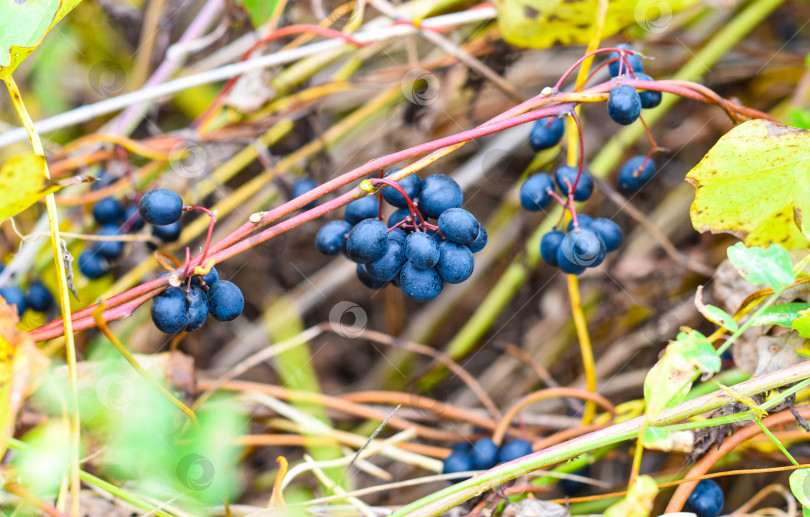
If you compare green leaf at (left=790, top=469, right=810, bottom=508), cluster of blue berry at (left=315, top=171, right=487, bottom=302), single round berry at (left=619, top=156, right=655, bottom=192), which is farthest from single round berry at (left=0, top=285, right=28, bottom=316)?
green leaf at (left=790, top=469, right=810, bottom=508)

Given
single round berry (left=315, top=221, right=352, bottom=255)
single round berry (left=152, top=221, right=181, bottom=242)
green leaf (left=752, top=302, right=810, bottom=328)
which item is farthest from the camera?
single round berry (left=152, top=221, right=181, bottom=242)

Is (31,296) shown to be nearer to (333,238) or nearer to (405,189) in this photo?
(333,238)

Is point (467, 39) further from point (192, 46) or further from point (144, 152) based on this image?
point (144, 152)

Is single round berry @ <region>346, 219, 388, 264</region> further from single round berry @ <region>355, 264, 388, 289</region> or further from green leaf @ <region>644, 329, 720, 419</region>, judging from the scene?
green leaf @ <region>644, 329, 720, 419</region>

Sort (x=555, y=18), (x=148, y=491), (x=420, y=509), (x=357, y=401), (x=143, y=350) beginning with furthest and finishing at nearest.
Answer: (x=143, y=350), (x=357, y=401), (x=555, y=18), (x=148, y=491), (x=420, y=509)

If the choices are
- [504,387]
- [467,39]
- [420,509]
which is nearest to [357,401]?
[504,387]

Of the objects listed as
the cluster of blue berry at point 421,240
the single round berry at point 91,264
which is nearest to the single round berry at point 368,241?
the cluster of blue berry at point 421,240

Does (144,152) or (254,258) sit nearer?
(144,152)
